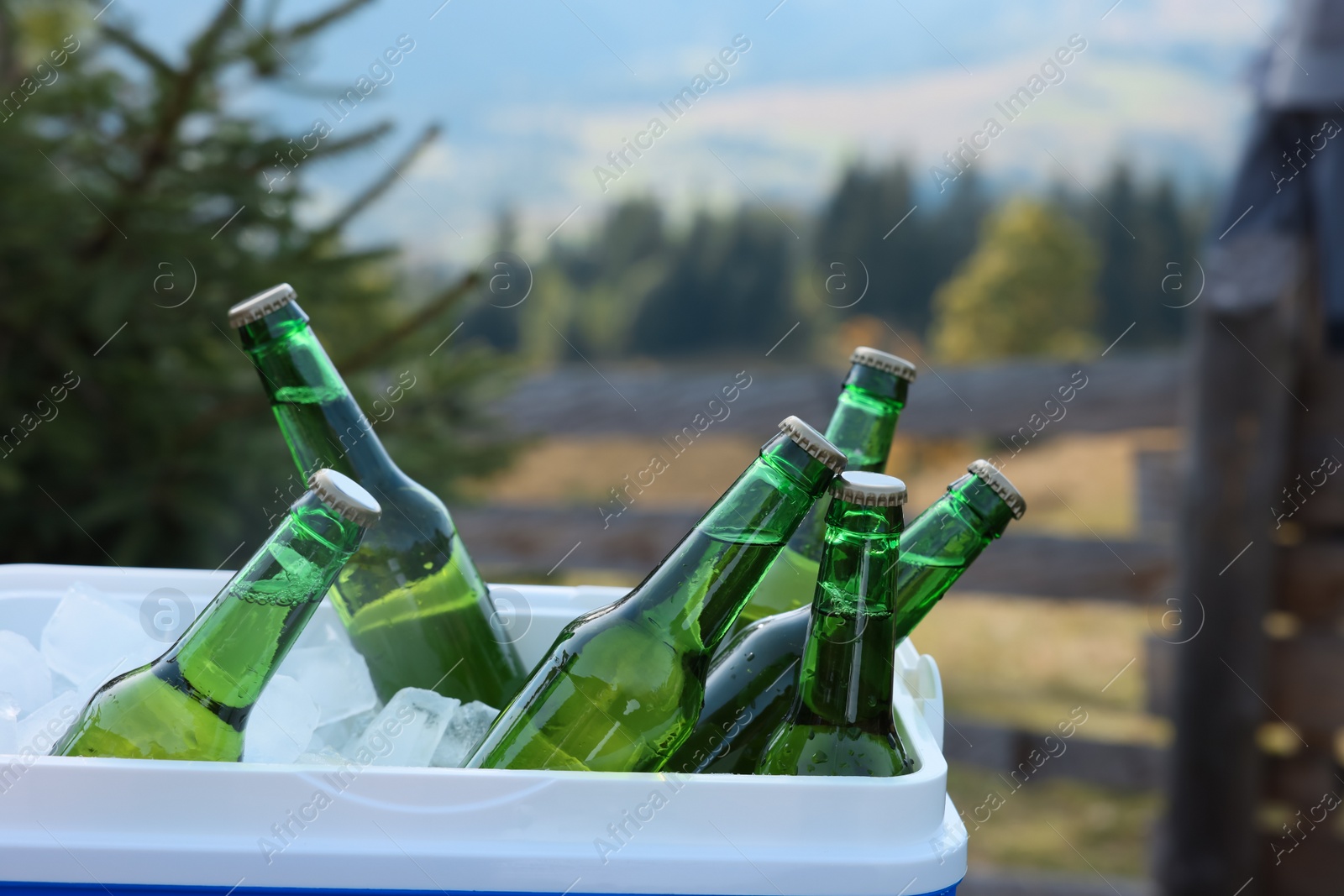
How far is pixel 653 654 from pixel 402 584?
26 centimetres

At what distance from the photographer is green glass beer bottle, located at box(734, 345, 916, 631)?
900 millimetres

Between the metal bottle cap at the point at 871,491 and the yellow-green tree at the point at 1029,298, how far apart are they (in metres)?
5.55

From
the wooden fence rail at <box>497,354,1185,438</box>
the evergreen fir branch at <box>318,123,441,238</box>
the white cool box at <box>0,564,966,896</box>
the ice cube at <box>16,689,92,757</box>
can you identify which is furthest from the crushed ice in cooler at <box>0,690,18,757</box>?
the wooden fence rail at <box>497,354,1185,438</box>

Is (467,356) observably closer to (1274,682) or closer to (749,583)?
(749,583)

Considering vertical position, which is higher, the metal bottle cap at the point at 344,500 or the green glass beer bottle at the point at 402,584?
the metal bottle cap at the point at 344,500

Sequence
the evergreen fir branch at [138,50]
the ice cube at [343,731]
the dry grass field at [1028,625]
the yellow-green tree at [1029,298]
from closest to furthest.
Result: the ice cube at [343,731], the evergreen fir branch at [138,50], the dry grass field at [1028,625], the yellow-green tree at [1029,298]

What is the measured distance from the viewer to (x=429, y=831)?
2.13 ft

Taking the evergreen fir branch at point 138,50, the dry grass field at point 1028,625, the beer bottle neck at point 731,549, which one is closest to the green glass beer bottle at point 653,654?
the beer bottle neck at point 731,549

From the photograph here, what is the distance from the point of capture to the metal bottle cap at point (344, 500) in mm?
675

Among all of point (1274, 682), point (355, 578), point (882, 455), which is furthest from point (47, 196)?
point (1274, 682)

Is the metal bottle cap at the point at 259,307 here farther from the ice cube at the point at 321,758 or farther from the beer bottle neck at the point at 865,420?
the beer bottle neck at the point at 865,420

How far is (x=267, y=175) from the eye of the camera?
2.09 meters

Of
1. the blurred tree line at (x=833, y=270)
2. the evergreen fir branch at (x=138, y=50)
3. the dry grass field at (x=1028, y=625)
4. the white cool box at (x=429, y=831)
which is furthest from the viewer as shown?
the blurred tree line at (x=833, y=270)

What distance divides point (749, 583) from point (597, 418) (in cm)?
234
